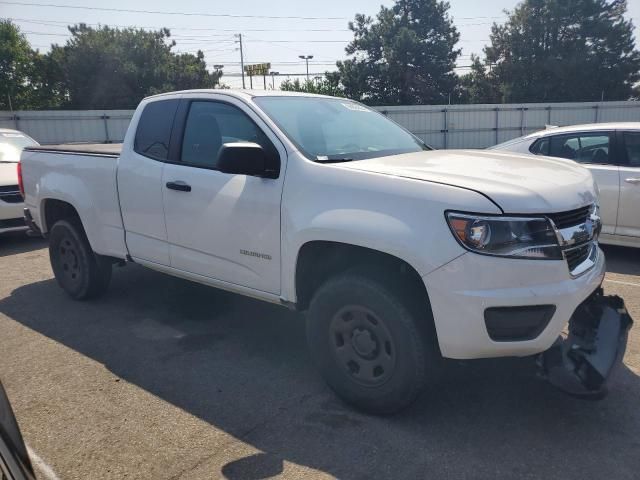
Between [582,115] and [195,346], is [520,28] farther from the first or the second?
[195,346]

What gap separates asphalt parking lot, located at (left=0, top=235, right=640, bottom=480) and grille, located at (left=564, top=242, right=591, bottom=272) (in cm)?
93

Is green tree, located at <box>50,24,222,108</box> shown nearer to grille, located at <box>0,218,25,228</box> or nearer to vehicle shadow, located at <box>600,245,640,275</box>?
grille, located at <box>0,218,25,228</box>

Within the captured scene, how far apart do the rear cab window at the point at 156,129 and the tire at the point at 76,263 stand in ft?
4.20

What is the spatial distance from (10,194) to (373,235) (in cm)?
710

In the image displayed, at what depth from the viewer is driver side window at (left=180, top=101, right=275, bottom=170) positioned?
3.97 meters

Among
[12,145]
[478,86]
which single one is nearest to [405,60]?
[478,86]

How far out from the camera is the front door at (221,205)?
12.0 feet

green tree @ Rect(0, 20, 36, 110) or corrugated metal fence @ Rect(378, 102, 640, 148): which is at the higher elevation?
green tree @ Rect(0, 20, 36, 110)

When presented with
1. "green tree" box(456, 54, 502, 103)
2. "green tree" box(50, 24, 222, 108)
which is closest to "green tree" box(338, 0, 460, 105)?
"green tree" box(456, 54, 502, 103)

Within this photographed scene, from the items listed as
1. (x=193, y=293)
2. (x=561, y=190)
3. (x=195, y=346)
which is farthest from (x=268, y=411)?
(x=193, y=293)

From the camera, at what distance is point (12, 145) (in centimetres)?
966

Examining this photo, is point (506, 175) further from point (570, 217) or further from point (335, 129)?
point (335, 129)

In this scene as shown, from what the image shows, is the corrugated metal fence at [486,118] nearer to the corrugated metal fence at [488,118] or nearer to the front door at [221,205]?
the corrugated metal fence at [488,118]

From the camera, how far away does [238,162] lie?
3.47 metres
